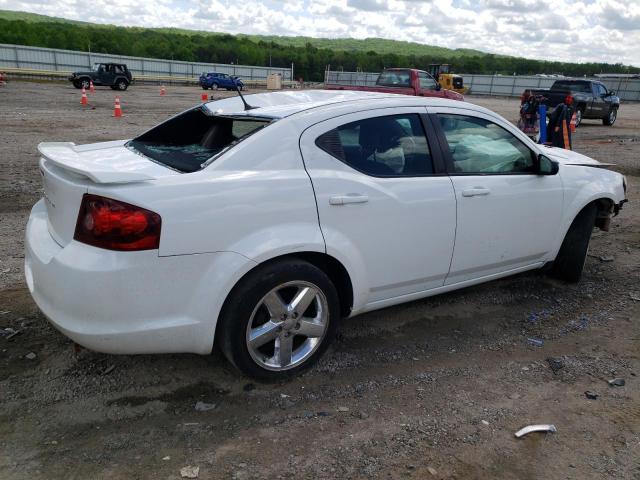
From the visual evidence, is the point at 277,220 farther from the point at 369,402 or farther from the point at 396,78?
the point at 396,78

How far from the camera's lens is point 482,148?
3895mm

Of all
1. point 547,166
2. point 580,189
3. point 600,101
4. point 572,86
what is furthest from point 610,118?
point 547,166

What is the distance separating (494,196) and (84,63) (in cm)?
4879

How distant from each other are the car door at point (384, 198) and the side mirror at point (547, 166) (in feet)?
3.29

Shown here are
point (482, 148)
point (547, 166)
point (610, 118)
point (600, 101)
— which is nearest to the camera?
point (482, 148)

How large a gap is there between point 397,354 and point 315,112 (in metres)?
1.68

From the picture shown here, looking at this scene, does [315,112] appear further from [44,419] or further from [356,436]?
[44,419]

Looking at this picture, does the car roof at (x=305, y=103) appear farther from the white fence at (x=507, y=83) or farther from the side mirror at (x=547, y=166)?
the white fence at (x=507, y=83)

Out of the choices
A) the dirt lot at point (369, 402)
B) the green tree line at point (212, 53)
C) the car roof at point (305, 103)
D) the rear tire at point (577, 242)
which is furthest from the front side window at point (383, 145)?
the green tree line at point (212, 53)

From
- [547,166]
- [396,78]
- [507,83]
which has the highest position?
[396,78]

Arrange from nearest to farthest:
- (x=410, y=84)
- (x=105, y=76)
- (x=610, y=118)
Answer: (x=410, y=84), (x=610, y=118), (x=105, y=76)

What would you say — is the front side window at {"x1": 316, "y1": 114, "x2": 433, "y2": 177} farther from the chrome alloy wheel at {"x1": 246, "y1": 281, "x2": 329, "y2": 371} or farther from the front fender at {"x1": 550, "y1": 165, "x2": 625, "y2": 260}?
the front fender at {"x1": 550, "y1": 165, "x2": 625, "y2": 260}

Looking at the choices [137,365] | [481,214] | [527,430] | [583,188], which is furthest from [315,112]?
[583,188]

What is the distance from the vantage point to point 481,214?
3.71 meters
